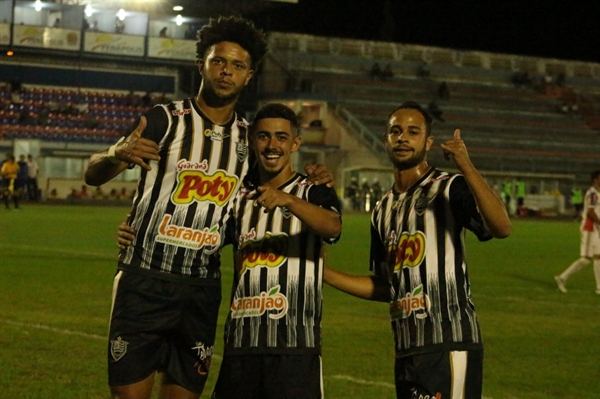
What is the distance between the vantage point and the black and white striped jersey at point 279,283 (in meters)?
4.74

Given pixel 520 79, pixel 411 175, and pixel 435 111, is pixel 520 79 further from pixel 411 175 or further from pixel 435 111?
pixel 411 175

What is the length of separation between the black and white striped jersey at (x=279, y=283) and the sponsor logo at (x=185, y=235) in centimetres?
22

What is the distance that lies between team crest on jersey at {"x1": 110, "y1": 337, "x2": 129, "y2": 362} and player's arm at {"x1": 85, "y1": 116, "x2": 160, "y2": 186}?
0.77 metres

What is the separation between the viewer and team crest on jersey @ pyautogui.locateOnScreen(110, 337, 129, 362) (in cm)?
504

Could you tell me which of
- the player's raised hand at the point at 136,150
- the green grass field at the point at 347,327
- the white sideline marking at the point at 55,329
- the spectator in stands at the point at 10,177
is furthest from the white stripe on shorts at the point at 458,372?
the spectator in stands at the point at 10,177

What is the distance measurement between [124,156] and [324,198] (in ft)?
3.05

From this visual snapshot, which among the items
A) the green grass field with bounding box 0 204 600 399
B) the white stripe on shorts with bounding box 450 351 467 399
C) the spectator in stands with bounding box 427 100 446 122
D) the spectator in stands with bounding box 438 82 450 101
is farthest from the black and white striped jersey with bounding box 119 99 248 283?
the spectator in stands with bounding box 438 82 450 101

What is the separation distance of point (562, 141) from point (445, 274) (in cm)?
5237

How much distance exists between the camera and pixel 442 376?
4.62 metres

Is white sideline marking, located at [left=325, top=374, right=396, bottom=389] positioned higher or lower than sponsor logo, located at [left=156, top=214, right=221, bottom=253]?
lower

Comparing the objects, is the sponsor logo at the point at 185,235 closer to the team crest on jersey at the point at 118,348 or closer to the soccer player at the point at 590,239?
the team crest on jersey at the point at 118,348

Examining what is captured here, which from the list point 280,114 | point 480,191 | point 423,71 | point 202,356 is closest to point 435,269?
point 480,191

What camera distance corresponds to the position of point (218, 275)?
5.24 meters

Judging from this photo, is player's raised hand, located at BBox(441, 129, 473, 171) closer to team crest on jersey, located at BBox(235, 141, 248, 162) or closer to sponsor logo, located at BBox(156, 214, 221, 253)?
team crest on jersey, located at BBox(235, 141, 248, 162)
